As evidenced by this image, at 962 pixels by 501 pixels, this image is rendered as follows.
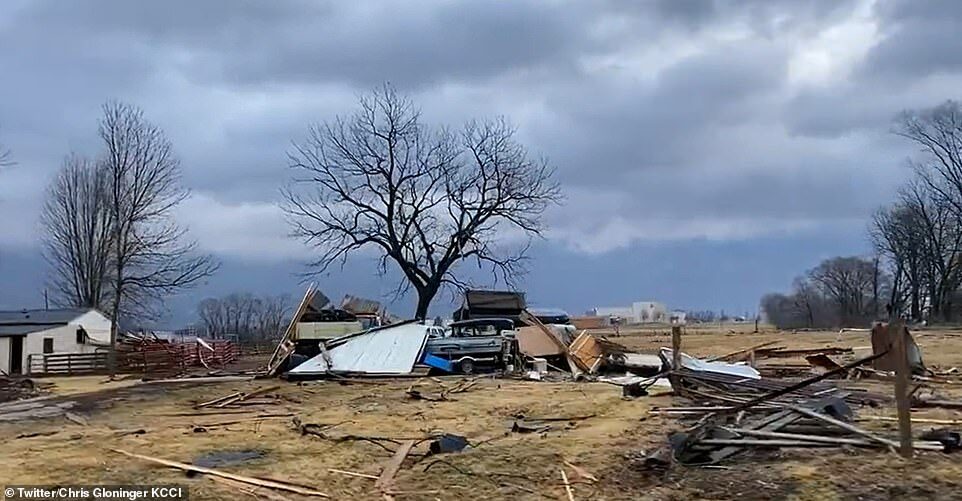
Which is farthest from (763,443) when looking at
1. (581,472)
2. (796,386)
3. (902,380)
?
(581,472)

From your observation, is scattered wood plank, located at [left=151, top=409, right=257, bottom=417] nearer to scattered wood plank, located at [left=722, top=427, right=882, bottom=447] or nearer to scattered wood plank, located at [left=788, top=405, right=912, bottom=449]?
scattered wood plank, located at [left=722, top=427, right=882, bottom=447]

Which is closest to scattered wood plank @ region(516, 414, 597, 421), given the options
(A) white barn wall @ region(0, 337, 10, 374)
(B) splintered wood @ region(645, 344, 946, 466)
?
(B) splintered wood @ region(645, 344, 946, 466)

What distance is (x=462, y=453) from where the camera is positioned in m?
9.98

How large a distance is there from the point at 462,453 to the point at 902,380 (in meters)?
4.87

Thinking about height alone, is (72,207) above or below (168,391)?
above

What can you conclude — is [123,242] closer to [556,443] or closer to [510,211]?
[510,211]

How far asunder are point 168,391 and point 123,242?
30.6 m

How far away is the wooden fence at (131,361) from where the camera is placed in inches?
1369

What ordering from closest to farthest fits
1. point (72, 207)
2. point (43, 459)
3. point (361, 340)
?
point (43, 459) → point (361, 340) → point (72, 207)

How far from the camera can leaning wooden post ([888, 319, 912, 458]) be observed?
8.02 m

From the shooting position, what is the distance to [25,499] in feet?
26.8

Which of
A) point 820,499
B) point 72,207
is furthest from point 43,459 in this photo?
point 72,207

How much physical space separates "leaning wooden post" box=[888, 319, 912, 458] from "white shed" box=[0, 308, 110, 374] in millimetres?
38938

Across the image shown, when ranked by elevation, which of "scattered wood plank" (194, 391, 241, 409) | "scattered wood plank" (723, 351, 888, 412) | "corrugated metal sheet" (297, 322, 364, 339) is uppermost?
"corrugated metal sheet" (297, 322, 364, 339)
